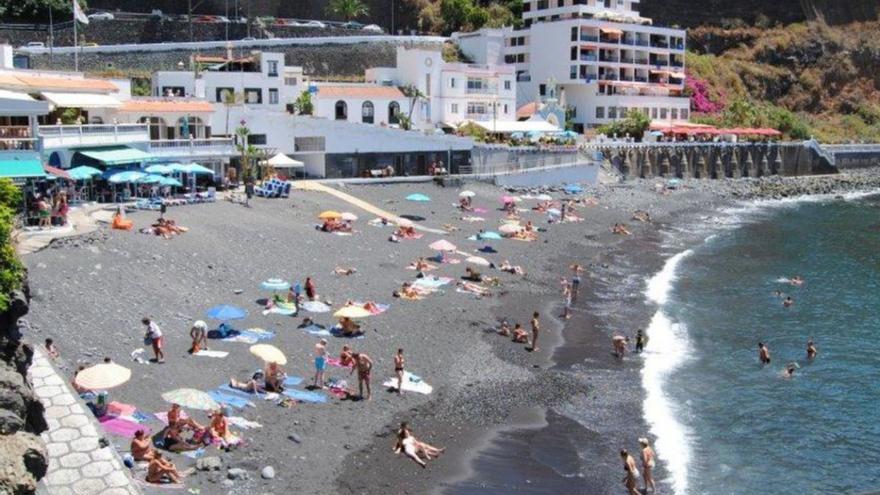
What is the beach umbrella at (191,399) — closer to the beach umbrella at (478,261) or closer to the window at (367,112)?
the beach umbrella at (478,261)

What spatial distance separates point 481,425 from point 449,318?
8.19 m

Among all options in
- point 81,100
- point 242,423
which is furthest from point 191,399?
point 81,100

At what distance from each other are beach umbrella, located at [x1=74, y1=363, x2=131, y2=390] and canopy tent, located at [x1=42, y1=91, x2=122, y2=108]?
22630 millimetres

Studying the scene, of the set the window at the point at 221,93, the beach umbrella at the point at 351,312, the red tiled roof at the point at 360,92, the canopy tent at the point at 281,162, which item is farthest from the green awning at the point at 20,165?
the red tiled roof at the point at 360,92

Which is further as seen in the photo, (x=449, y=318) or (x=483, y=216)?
(x=483, y=216)

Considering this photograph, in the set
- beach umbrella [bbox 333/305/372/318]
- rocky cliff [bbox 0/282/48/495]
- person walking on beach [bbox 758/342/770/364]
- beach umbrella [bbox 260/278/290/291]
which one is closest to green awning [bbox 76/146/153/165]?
beach umbrella [bbox 260/278/290/291]

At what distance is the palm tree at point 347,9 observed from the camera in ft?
283

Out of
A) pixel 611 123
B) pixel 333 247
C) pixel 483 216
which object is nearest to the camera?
pixel 333 247

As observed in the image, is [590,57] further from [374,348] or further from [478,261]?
[374,348]

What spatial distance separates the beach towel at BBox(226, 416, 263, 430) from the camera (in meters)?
18.8

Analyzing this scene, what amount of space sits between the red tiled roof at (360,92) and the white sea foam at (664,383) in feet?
89.9

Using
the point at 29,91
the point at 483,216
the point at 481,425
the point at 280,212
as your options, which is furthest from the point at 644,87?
the point at 481,425

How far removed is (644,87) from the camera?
271 feet

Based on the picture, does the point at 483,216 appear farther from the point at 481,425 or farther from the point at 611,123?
the point at 611,123
